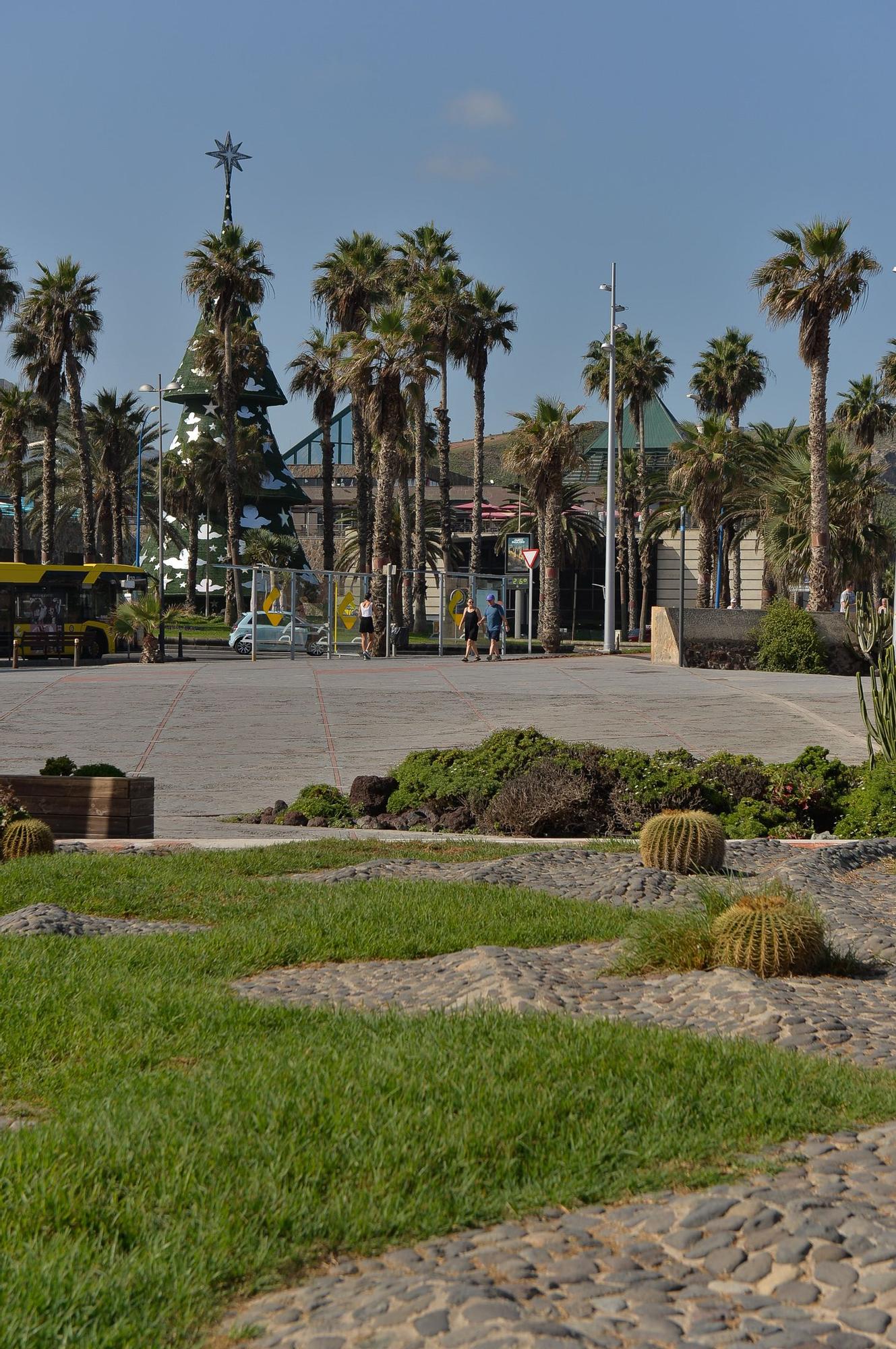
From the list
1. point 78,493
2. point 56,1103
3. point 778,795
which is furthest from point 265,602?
point 78,493

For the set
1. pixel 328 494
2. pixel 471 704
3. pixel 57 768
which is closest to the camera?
pixel 57 768

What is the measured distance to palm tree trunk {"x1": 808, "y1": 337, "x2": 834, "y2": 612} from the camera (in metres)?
37.4

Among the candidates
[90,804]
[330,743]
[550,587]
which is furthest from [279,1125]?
[550,587]

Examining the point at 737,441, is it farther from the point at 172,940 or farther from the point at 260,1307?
the point at 260,1307

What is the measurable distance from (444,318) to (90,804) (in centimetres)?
4300

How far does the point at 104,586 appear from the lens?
4538cm

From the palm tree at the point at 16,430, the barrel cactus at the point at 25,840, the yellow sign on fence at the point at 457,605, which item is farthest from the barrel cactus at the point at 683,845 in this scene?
the palm tree at the point at 16,430

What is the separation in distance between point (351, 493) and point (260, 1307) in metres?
107

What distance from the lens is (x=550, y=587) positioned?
4478cm

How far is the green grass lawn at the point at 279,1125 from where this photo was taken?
3.31 metres

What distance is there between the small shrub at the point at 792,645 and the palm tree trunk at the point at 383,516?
13.2m

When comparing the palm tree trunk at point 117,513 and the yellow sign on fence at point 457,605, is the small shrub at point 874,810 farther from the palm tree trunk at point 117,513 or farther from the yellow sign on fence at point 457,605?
the palm tree trunk at point 117,513

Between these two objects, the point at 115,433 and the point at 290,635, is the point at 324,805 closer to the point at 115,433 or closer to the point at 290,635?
the point at 290,635

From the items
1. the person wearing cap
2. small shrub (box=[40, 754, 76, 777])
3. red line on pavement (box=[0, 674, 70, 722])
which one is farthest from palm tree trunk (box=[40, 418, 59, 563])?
small shrub (box=[40, 754, 76, 777])
